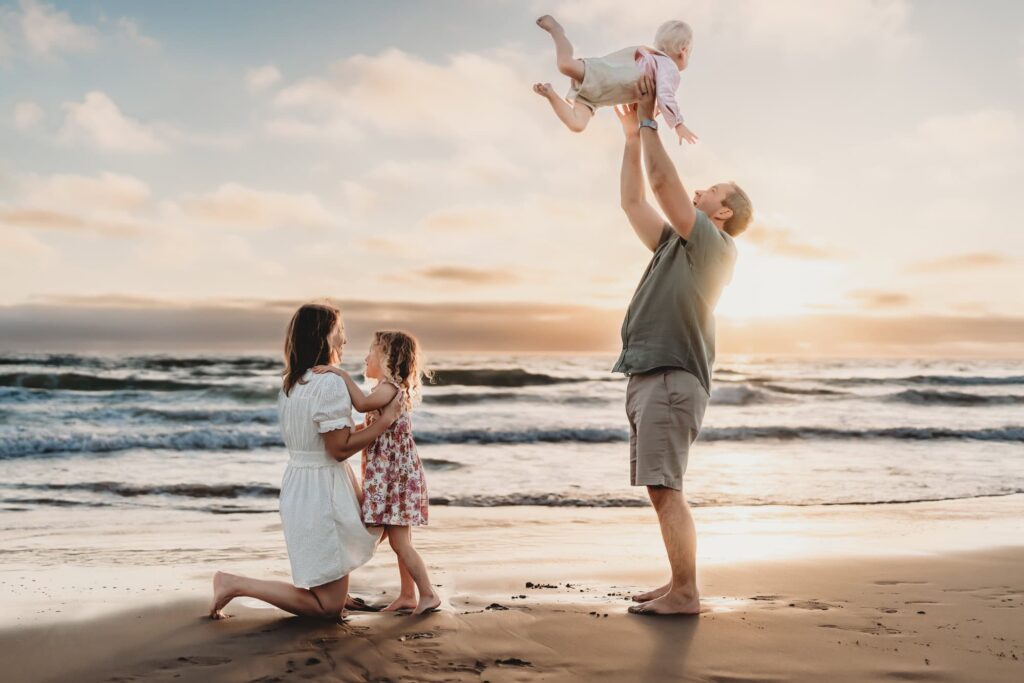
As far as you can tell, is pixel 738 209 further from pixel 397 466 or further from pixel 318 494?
pixel 318 494

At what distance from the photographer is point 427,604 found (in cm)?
400

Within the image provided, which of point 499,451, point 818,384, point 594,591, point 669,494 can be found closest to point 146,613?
point 594,591

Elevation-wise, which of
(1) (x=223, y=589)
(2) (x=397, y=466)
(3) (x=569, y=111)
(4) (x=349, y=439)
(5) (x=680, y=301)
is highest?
(3) (x=569, y=111)

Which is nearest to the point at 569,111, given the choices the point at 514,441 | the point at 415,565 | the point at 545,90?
the point at 545,90

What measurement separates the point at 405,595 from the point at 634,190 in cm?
217

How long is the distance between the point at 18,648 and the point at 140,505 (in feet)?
15.1

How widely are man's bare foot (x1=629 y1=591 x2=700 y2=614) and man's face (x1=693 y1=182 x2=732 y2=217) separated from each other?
173cm

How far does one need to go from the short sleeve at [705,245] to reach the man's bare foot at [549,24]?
3.43 ft

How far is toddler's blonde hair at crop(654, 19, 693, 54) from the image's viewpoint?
153 inches

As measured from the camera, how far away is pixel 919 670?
318 centimetres

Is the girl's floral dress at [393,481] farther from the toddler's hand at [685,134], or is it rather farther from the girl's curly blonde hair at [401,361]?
the toddler's hand at [685,134]

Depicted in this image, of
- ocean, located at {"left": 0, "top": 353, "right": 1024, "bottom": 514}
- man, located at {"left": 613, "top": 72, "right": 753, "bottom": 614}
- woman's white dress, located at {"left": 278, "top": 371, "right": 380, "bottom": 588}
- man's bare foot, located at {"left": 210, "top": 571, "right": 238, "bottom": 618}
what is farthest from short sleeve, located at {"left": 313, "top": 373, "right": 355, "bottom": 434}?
ocean, located at {"left": 0, "top": 353, "right": 1024, "bottom": 514}

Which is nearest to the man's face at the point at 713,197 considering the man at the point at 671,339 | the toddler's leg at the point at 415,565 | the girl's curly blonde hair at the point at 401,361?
the man at the point at 671,339

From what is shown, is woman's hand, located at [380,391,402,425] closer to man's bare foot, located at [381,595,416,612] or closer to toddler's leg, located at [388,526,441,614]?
toddler's leg, located at [388,526,441,614]
